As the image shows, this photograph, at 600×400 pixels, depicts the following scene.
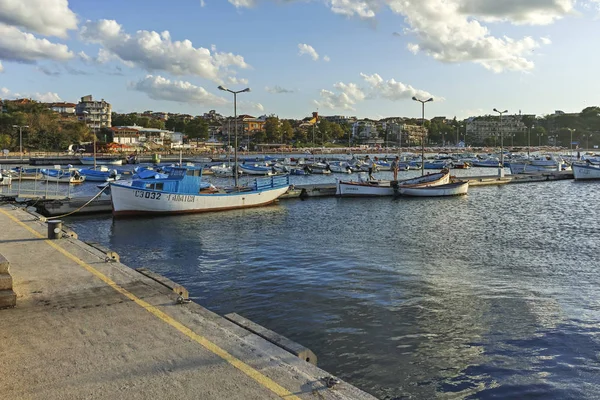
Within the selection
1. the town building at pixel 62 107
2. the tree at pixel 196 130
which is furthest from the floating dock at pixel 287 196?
the town building at pixel 62 107

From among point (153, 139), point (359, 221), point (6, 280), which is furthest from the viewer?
point (153, 139)

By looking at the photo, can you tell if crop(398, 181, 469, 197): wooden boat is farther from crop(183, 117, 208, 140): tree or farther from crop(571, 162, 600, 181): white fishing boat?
A: crop(183, 117, 208, 140): tree

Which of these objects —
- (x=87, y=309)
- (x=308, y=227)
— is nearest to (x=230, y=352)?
(x=87, y=309)

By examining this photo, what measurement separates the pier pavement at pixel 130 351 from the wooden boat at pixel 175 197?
20330 millimetres

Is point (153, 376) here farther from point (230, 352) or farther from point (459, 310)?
point (459, 310)

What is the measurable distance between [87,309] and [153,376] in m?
3.38

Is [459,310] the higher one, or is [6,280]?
[6,280]

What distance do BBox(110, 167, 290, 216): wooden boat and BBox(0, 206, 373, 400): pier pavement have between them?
20330mm

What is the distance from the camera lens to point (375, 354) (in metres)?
9.73

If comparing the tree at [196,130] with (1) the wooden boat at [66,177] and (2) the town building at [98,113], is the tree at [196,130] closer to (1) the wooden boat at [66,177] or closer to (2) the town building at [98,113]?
(2) the town building at [98,113]

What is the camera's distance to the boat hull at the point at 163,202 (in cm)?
3056

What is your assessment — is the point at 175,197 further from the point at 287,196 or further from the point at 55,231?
the point at 55,231

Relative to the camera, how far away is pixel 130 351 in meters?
7.00

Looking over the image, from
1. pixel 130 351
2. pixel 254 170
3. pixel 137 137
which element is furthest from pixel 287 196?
pixel 137 137
